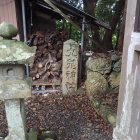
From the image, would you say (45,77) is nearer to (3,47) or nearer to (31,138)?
(31,138)

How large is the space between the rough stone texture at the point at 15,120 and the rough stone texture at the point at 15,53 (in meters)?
0.64

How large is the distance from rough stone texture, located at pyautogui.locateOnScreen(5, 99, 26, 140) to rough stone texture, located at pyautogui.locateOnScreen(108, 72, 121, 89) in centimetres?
274

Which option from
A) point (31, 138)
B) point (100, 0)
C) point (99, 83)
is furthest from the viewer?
point (100, 0)

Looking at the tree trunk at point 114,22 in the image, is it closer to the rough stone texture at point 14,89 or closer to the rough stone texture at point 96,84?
the rough stone texture at point 96,84

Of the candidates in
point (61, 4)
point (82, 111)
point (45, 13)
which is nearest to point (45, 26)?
point (45, 13)

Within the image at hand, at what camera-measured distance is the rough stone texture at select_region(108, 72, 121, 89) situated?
4.59 meters

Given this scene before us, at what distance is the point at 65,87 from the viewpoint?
5113 mm

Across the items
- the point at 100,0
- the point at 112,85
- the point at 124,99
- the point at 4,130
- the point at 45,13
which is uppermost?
the point at 100,0

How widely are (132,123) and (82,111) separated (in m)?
1.88

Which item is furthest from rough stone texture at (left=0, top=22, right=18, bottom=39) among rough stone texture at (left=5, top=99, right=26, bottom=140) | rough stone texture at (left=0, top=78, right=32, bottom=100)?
rough stone texture at (left=5, top=99, right=26, bottom=140)

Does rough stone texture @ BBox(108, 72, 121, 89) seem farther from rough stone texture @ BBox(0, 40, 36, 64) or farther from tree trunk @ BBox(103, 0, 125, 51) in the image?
tree trunk @ BBox(103, 0, 125, 51)

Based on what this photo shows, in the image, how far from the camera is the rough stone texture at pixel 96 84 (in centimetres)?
458

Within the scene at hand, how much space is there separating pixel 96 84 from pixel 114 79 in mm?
491

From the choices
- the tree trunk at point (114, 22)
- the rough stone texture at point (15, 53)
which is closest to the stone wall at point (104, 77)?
the rough stone texture at point (15, 53)
